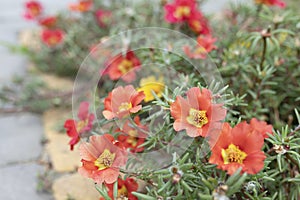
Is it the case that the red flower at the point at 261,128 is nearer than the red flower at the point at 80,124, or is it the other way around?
the red flower at the point at 261,128

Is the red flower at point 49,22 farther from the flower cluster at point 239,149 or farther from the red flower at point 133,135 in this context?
the flower cluster at point 239,149

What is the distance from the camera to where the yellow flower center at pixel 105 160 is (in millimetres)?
1131

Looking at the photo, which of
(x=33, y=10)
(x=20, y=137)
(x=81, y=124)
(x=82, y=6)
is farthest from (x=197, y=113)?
(x=33, y=10)

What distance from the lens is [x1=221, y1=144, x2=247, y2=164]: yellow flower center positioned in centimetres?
104

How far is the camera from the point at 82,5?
233cm

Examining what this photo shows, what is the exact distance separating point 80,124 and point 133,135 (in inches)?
7.2

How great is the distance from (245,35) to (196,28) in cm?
28

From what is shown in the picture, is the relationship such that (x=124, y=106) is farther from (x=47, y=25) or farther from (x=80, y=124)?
(x=47, y=25)

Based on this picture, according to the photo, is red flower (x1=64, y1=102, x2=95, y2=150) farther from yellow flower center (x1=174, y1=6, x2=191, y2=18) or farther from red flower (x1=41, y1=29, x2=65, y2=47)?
red flower (x1=41, y1=29, x2=65, y2=47)

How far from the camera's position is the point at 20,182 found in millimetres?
1644

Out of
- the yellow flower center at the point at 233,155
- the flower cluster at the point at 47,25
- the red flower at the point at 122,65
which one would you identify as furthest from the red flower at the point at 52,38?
the yellow flower center at the point at 233,155

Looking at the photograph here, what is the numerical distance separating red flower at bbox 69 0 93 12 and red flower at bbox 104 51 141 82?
0.67 meters

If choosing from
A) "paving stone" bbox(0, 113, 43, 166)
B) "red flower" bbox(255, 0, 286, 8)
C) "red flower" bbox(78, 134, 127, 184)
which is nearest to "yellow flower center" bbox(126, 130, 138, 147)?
"red flower" bbox(78, 134, 127, 184)

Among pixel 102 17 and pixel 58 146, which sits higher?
pixel 102 17
